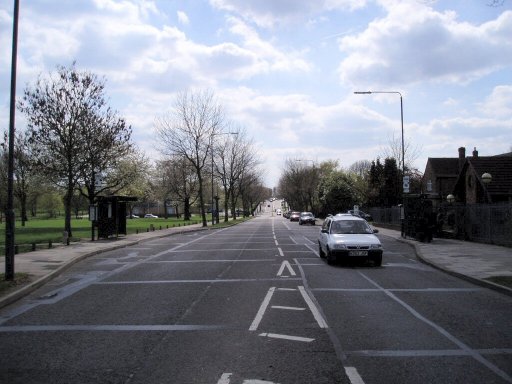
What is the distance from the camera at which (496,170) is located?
118 ft

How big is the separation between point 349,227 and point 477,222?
10.3 metres

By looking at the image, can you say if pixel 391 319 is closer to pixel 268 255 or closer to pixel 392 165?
pixel 268 255

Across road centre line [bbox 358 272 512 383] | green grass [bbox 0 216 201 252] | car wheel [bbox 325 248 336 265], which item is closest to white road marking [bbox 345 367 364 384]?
road centre line [bbox 358 272 512 383]

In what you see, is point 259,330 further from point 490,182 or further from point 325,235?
point 490,182

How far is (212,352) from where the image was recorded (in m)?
6.45

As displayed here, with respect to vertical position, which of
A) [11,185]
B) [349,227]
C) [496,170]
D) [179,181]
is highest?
[179,181]

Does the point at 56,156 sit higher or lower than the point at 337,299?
higher

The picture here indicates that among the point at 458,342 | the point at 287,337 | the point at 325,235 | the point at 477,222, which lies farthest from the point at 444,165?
the point at 287,337

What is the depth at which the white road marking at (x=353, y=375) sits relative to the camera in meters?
5.33

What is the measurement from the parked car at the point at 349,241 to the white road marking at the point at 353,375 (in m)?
10.5

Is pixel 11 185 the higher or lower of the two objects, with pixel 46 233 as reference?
higher

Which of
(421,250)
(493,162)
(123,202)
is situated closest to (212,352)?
(421,250)

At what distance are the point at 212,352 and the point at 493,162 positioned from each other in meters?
34.9

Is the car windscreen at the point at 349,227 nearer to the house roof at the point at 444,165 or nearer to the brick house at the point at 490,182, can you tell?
the brick house at the point at 490,182
